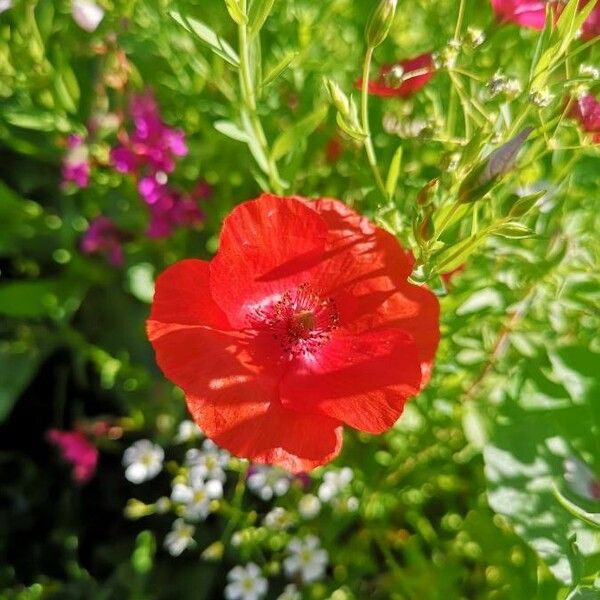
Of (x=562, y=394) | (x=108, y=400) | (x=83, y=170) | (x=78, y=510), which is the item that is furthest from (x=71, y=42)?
(x=562, y=394)

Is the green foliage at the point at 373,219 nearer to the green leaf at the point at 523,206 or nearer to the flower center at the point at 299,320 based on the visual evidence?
the green leaf at the point at 523,206

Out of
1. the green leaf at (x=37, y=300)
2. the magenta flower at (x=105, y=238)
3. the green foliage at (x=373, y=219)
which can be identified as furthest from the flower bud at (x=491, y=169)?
the green leaf at (x=37, y=300)

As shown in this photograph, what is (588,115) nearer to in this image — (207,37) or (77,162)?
(207,37)

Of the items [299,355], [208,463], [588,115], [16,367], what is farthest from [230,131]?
[16,367]

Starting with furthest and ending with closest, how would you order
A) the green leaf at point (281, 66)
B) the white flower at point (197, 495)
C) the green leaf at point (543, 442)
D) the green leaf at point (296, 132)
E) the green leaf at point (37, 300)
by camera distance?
the green leaf at point (37, 300) < the white flower at point (197, 495) < the green leaf at point (543, 442) < the green leaf at point (296, 132) < the green leaf at point (281, 66)

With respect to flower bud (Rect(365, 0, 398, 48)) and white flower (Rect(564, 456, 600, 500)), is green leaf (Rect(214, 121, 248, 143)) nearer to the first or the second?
flower bud (Rect(365, 0, 398, 48))

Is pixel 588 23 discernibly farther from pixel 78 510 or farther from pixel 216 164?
pixel 78 510

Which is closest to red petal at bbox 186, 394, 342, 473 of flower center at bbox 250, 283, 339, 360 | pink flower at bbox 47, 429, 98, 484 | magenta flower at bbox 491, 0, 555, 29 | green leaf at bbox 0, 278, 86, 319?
flower center at bbox 250, 283, 339, 360
